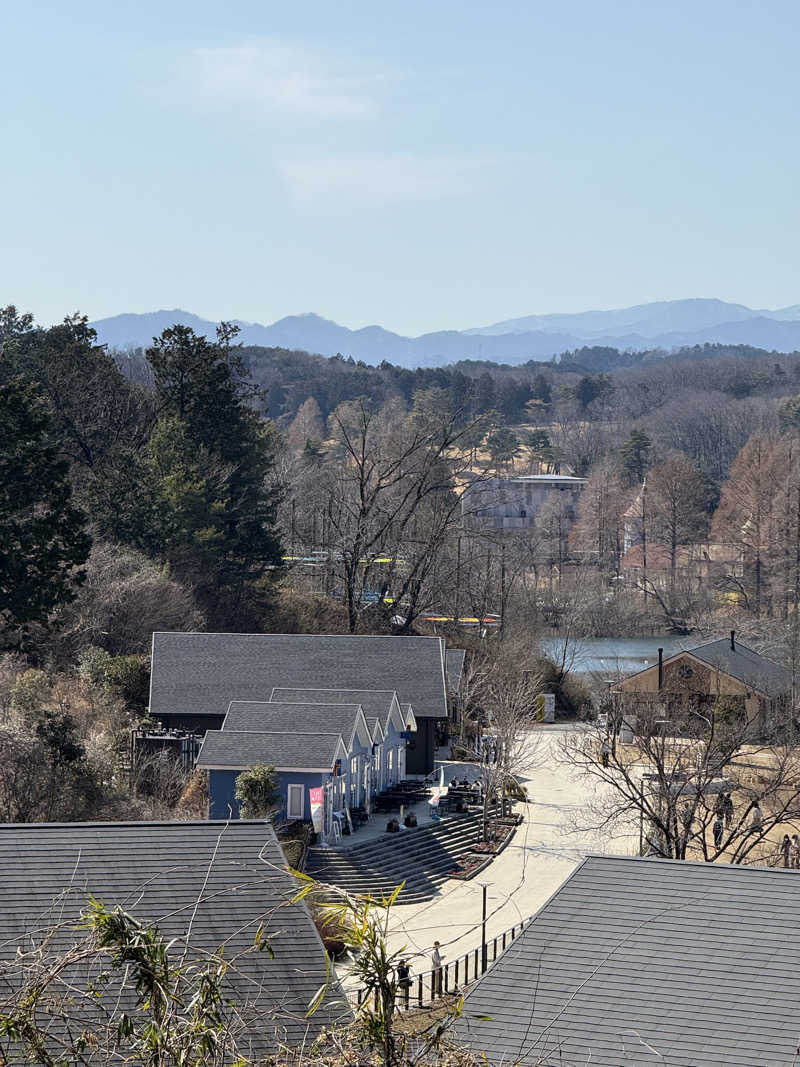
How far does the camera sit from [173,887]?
1377cm

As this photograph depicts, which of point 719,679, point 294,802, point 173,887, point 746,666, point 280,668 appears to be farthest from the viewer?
point 746,666

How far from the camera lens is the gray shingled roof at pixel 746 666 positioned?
4666cm

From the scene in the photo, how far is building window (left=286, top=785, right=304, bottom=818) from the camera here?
31.9 meters

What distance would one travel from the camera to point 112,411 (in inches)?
2175

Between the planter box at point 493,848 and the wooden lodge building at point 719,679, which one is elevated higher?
the wooden lodge building at point 719,679

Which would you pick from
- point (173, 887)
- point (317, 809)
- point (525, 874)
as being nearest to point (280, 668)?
point (317, 809)

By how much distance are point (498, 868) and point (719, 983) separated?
18585mm

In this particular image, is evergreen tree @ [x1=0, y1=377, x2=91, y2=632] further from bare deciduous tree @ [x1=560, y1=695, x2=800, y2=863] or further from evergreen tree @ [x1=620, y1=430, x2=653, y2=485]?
evergreen tree @ [x1=620, y1=430, x2=653, y2=485]

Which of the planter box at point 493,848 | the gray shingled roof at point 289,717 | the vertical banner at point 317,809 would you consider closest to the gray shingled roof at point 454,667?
the gray shingled roof at point 289,717

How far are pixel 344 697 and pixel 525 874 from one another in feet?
31.3

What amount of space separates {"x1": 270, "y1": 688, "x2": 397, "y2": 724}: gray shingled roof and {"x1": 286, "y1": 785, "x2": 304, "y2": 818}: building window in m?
5.08

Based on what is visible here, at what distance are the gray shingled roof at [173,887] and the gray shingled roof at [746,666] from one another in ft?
114

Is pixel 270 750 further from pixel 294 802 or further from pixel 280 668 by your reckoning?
pixel 280 668

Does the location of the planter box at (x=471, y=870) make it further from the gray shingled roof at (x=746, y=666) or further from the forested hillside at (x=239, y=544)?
the gray shingled roof at (x=746, y=666)
